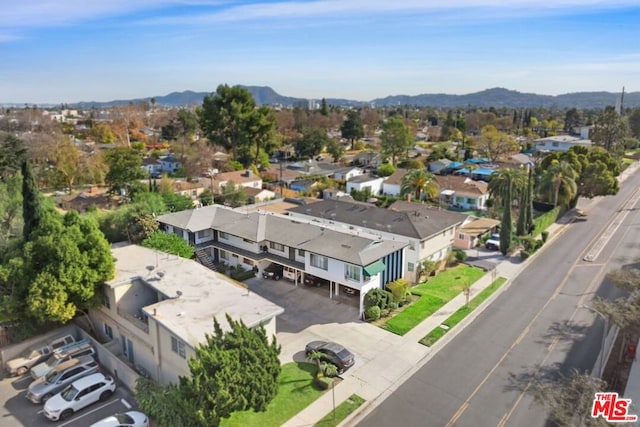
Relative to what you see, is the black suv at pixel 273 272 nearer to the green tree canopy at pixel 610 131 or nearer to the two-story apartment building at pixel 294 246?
the two-story apartment building at pixel 294 246

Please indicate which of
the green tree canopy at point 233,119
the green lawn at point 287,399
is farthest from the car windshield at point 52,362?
the green tree canopy at point 233,119

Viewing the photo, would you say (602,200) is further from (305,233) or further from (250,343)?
(250,343)

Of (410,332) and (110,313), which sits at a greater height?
(110,313)

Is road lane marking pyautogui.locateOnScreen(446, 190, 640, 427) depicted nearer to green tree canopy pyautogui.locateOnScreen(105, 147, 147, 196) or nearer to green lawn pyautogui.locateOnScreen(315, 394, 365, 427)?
green lawn pyautogui.locateOnScreen(315, 394, 365, 427)

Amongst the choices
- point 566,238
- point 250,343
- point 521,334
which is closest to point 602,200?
point 566,238

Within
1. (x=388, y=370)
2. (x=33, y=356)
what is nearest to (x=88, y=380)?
(x=33, y=356)

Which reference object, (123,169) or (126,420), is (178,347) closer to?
(126,420)
